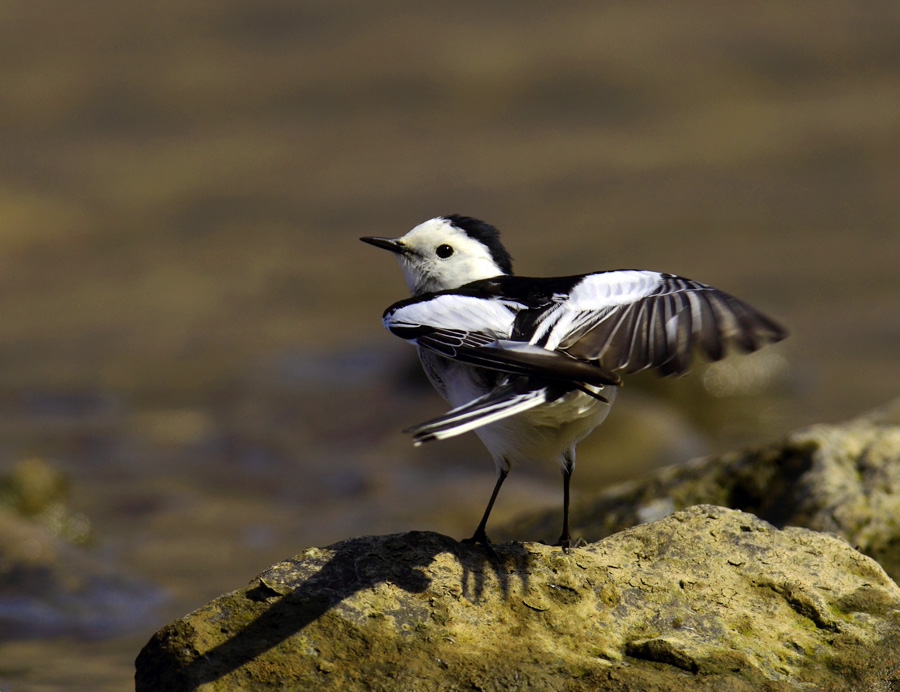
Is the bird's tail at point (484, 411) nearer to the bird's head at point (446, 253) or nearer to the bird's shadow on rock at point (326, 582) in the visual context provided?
the bird's shadow on rock at point (326, 582)

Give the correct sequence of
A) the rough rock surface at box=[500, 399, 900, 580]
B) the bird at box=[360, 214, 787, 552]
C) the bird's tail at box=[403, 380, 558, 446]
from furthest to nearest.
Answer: the rough rock surface at box=[500, 399, 900, 580]
the bird at box=[360, 214, 787, 552]
the bird's tail at box=[403, 380, 558, 446]

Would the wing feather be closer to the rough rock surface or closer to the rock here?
the rock

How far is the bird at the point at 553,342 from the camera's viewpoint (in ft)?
15.0

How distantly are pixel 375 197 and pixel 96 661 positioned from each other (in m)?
12.8

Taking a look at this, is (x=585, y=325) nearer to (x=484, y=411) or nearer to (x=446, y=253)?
(x=484, y=411)

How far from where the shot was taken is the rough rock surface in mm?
6379

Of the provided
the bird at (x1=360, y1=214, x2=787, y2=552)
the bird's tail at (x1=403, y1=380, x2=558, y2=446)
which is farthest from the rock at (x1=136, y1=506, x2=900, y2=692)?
the bird's tail at (x1=403, y1=380, x2=558, y2=446)

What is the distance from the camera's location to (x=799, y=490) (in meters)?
6.67

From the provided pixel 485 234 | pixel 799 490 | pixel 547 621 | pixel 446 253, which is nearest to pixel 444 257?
pixel 446 253

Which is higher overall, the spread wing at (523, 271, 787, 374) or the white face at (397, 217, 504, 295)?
the white face at (397, 217, 504, 295)

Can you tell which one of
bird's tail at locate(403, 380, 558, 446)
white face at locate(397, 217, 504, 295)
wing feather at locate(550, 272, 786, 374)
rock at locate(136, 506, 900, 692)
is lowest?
rock at locate(136, 506, 900, 692)

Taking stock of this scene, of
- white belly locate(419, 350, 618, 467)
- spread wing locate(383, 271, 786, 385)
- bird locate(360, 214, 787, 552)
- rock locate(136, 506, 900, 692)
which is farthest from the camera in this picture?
white belly locate(419, 350, 618, 467)

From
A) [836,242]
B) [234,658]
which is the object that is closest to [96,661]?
[234,658]

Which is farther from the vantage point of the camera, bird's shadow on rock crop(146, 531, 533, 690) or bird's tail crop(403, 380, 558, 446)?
bird's shadow on rock crop(146, 531, 533, 690)
